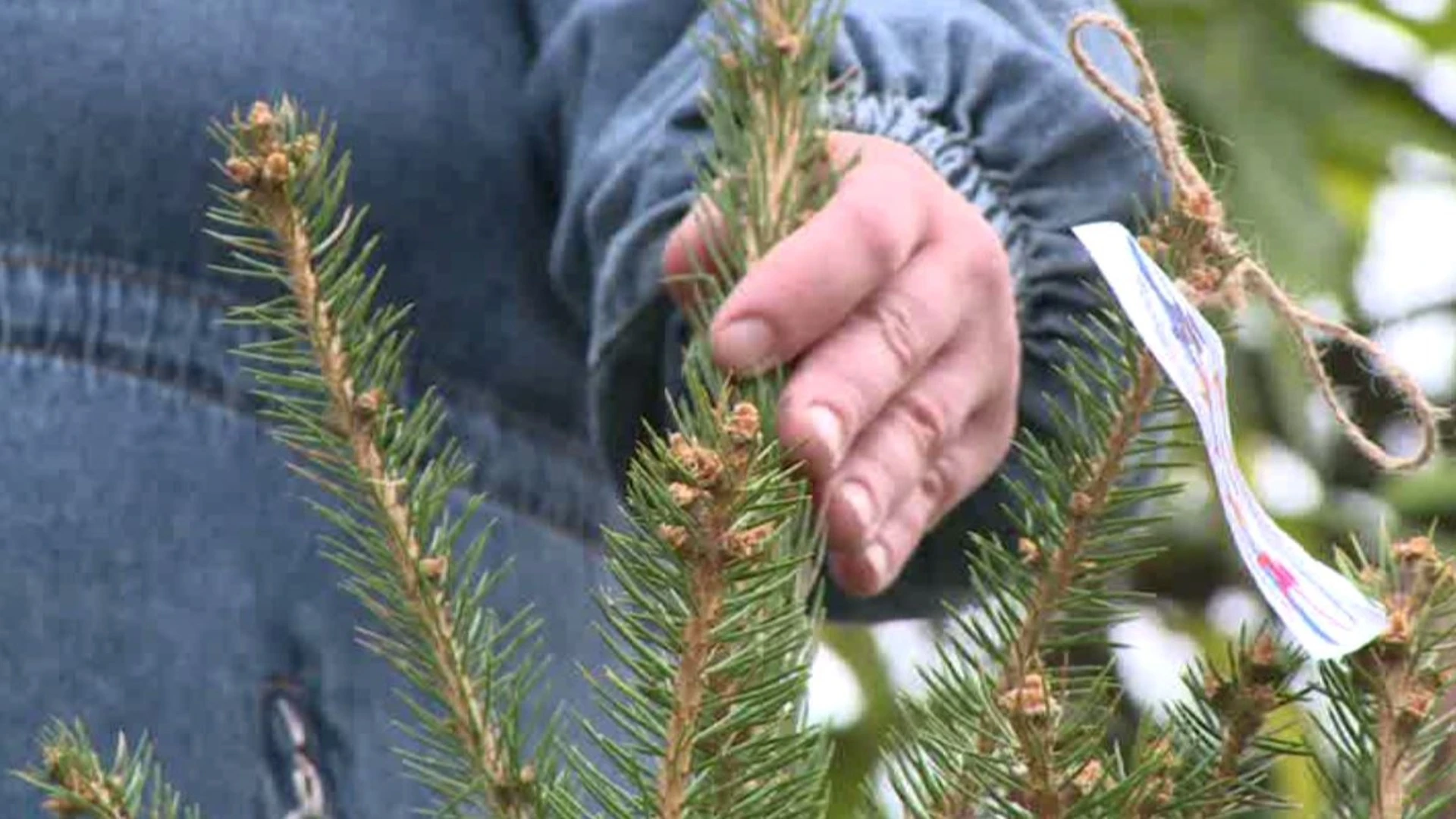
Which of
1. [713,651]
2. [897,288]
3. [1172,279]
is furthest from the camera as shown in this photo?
[897,288]

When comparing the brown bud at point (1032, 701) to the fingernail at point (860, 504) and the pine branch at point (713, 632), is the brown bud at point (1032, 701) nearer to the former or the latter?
the pine branch at point (713, 632)

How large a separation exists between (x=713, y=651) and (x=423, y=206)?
1.91 ft

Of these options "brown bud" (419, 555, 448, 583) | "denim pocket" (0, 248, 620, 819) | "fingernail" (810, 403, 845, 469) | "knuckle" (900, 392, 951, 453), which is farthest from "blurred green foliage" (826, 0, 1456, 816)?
"brown bud" (419, 555, 448, 583)

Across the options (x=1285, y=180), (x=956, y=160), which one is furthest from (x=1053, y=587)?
(x=1285, y=180)

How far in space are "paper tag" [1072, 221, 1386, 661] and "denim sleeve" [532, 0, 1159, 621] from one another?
304mm

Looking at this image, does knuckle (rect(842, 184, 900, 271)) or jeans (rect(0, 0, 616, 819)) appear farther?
jeans (rect(0, 0, 616, 819))

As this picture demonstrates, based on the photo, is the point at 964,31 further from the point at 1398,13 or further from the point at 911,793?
the point at 1398,13

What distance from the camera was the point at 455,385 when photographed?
42.1 inches

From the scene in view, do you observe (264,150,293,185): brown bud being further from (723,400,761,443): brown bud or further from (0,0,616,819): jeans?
(0,0,616,819): jeans

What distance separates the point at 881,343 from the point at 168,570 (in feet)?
1.18

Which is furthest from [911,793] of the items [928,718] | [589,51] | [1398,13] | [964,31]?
[1398,13]

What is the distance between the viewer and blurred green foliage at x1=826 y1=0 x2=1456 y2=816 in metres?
1.99

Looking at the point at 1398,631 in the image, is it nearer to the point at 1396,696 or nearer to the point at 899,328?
the point at 1396,696

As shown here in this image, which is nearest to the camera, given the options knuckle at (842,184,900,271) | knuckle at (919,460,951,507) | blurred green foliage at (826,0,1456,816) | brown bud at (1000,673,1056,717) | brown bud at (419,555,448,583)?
brown bud at (1000,673,1056,717)
